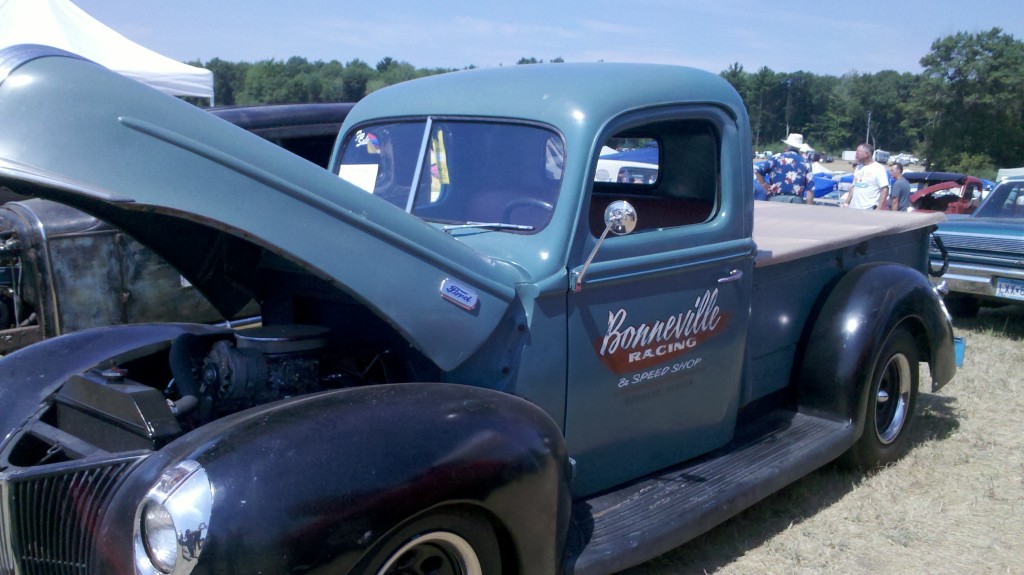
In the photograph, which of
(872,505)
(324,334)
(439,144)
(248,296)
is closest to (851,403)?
(872,505)

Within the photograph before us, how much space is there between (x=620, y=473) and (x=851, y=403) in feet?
4.63

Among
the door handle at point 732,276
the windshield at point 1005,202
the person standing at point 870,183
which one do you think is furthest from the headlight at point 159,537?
the person standing at point 870,183

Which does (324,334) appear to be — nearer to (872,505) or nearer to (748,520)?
(748,520)

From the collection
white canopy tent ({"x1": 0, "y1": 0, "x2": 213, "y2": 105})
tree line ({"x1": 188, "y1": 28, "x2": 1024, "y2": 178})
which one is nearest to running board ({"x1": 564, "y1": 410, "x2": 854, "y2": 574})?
white canopy tent ({"x1": 0, "y1": 0, "x2": 213, "y2": 105})

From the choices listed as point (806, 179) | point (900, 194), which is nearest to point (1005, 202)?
point (806, 179)

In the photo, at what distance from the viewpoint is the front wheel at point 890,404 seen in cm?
408

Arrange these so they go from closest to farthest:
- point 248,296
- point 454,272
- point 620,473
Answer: point 454,272 → point 620,473 → point 248,296

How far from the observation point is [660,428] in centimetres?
319

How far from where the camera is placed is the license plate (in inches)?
284

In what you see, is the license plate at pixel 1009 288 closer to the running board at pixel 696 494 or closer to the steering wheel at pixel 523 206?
the running board at pixel 696 494

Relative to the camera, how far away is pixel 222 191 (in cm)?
211

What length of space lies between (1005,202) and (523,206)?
698 centimetres

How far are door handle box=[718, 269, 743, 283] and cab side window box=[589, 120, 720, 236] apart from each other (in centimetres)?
24

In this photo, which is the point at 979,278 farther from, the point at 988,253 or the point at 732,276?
the point at 732,276
